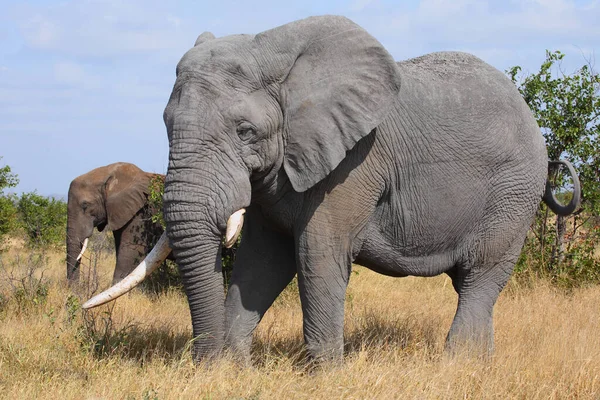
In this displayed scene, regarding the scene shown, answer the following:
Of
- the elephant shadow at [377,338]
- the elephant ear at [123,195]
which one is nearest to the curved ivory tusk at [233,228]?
the elephant shadow at [377,338]

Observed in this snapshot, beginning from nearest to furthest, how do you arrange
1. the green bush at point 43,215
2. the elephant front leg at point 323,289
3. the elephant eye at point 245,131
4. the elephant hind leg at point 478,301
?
the elephant eye at point 245,131, the elephant front leg at point 323,289, the elephant hind leg at point 478,301, the green bush at point 43,215

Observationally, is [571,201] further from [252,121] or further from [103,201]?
[103,201]

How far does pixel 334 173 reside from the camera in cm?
487

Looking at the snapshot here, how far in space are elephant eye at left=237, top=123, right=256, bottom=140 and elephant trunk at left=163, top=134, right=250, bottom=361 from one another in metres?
0.18

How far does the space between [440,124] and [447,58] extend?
0.67 meters

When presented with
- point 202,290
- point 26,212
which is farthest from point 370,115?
point 26,212

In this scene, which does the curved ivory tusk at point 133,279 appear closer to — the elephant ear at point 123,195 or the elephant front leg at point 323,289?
the elephant front leg at point 323,289

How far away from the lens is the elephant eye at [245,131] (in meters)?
4.43

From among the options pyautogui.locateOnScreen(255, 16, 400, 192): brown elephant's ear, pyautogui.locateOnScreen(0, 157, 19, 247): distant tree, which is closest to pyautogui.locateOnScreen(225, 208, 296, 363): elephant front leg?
pyautogui.locateOnScreen(255, 16, 400, 192): brown elephant's ear

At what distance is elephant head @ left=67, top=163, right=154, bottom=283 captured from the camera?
10695mm

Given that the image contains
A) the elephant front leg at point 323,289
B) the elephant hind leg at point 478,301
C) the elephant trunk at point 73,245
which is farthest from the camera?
the elephant trunk at point 73,245

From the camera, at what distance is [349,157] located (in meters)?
4.91

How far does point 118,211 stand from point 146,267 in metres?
6.21

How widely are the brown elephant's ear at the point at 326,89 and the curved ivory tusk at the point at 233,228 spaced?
0.43 metres
